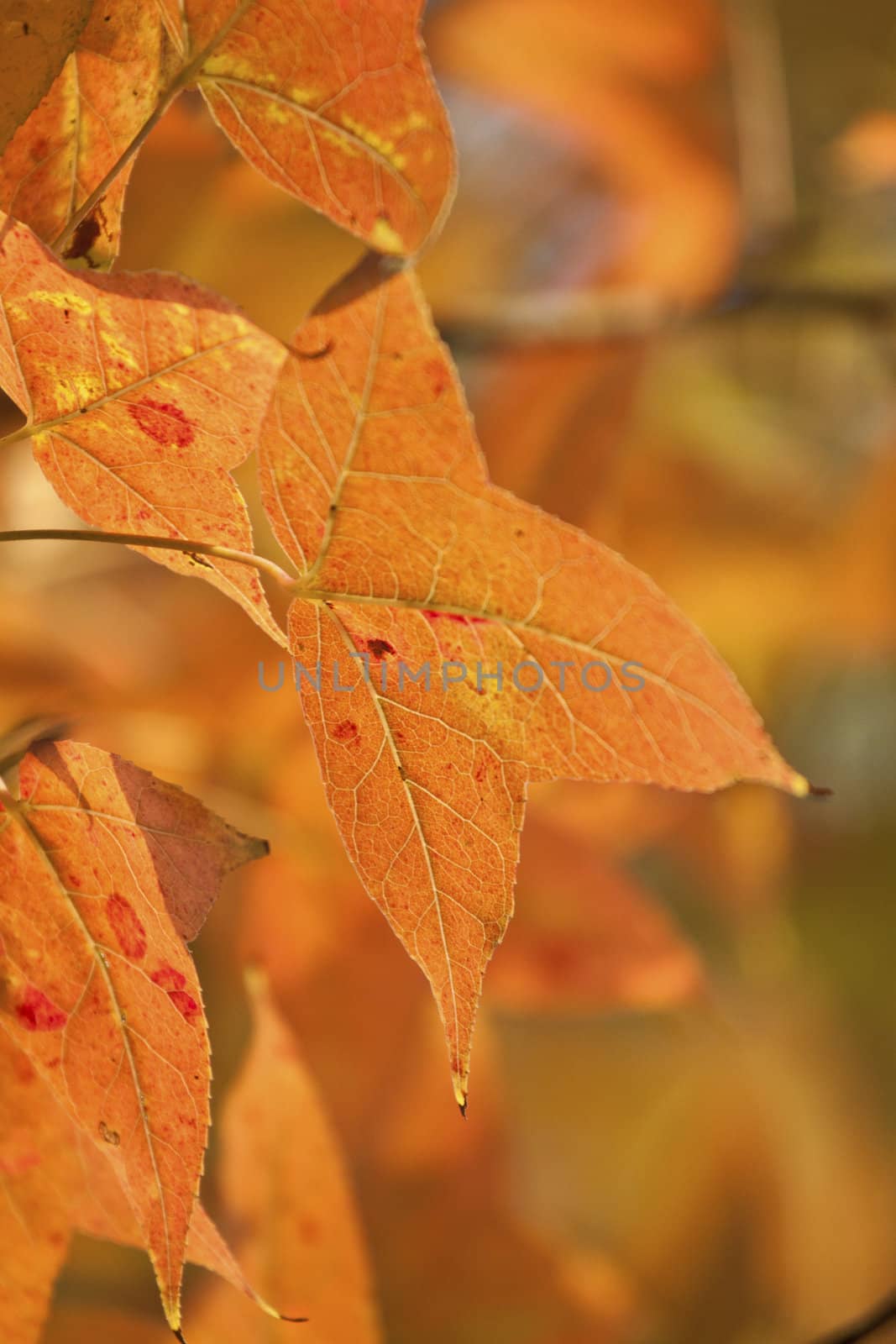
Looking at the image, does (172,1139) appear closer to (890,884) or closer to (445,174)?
(445,174)

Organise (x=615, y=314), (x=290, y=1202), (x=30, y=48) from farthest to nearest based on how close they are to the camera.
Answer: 1. (x=615, y=314)
2. (x=290, y=1202)
3. (x=30, y=48)

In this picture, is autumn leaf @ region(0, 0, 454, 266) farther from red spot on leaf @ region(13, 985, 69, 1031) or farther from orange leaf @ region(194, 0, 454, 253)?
red spot on leaf @ region(13, 985, 69, 1031)

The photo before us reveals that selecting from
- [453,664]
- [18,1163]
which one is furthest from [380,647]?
[18,1163]

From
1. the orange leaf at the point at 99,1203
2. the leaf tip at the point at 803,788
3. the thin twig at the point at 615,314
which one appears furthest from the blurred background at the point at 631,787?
the leaf tip at the point at 803,788

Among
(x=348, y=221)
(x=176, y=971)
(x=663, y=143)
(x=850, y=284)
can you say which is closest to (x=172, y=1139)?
(x=176, y=971)

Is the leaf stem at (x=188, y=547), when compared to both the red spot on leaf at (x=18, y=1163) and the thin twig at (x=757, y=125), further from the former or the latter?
the thin twig at (x=757, y=125)

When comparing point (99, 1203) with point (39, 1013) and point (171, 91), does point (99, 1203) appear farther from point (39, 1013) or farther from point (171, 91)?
point (171, 91)
